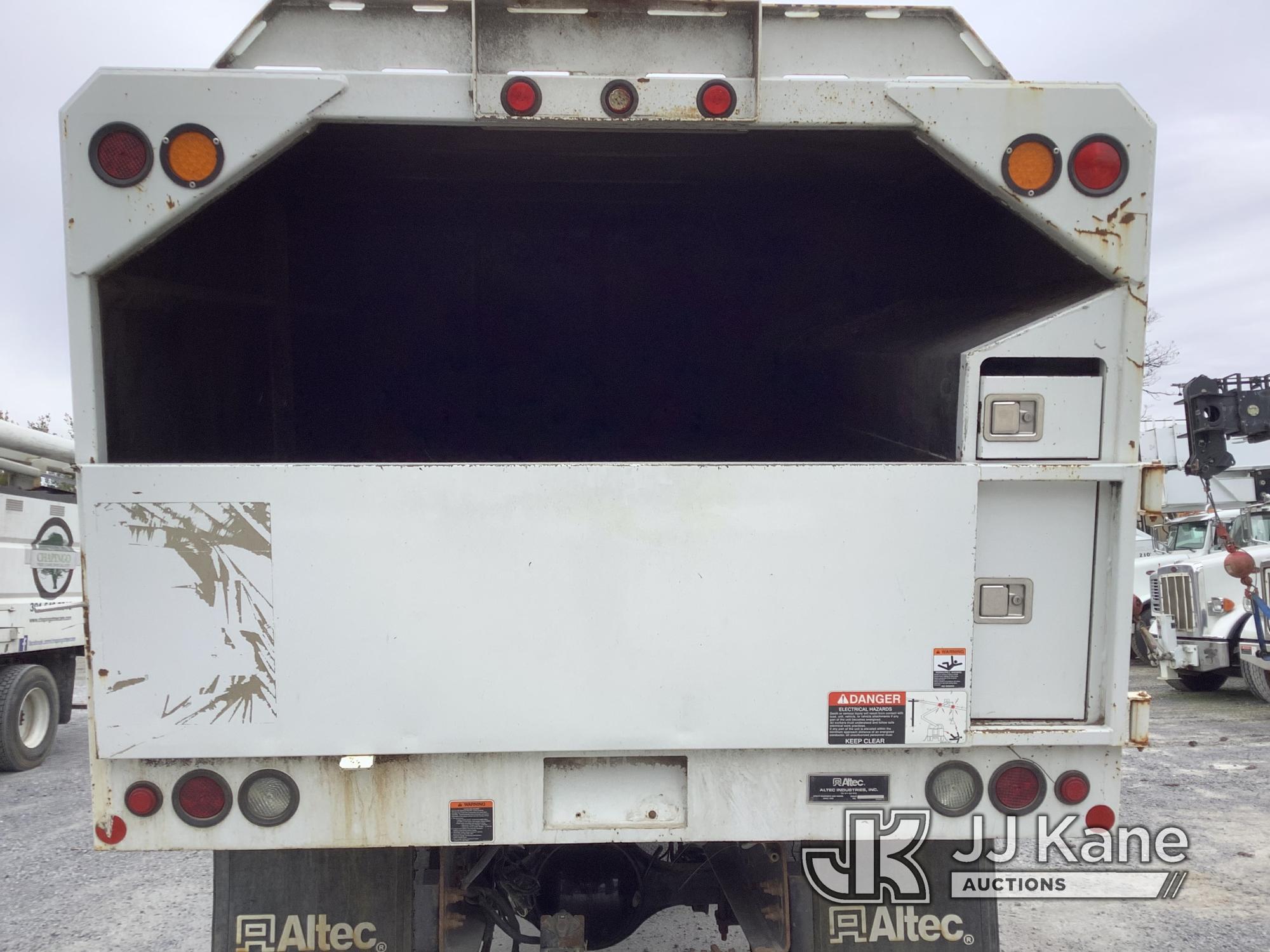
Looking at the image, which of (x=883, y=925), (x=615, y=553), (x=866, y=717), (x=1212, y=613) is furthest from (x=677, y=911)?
(x=1212, y=613)

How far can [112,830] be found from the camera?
2156 mm

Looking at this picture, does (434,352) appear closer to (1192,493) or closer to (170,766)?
(170,766)

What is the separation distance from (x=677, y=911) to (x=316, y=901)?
95.4 inches

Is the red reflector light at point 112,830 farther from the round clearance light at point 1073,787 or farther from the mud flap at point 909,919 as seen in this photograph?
the round clearance light at point 1073,787

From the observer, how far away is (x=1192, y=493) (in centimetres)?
1396

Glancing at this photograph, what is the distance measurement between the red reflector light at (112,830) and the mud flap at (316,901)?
1.41 feet

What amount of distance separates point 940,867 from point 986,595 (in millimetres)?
911

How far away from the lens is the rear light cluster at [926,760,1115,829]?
2229 mm

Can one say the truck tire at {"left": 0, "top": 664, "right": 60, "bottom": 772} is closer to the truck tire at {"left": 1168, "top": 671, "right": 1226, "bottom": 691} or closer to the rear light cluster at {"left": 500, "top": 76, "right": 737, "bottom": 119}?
the rear light cluster at {"left": 500, "top": 76, "right": 737, "bottom": 119}

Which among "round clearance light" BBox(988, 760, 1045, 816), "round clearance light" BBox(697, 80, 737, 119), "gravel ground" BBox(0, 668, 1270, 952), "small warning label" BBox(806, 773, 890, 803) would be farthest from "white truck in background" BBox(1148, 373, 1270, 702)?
"round clearance light" BBox(697, 80, 737, 119)

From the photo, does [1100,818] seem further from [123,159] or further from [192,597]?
[123,159]

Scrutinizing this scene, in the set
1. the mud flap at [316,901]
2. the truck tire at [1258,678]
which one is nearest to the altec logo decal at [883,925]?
the mud flap at [316,901]

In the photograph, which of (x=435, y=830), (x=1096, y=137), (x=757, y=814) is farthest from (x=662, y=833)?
(x=1096, y=137)

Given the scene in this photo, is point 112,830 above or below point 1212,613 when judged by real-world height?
above
